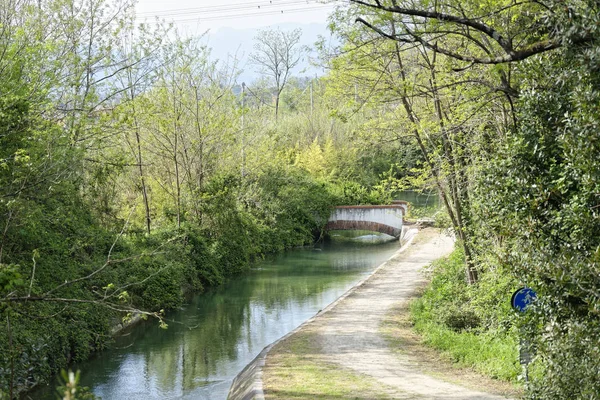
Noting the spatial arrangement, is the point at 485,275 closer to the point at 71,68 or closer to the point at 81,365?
the point at 81,365

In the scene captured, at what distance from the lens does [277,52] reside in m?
65.2

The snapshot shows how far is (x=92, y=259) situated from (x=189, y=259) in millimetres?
5990

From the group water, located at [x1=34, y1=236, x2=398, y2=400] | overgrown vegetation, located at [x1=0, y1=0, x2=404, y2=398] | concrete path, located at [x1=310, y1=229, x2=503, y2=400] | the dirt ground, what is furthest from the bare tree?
the dirt ground

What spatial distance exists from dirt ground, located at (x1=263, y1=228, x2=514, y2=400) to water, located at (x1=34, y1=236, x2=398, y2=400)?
167cm

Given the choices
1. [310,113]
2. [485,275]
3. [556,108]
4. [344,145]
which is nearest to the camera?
[556,108]

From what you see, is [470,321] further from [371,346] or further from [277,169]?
[277,169]

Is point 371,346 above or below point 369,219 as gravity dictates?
below

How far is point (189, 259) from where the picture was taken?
79.8 feet

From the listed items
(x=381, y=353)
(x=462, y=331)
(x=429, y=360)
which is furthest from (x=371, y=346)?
(x=462, y=331)

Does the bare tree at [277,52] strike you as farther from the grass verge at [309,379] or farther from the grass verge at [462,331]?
Answer: the grass verge at [309,379]

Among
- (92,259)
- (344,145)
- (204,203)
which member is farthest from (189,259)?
(344,145)

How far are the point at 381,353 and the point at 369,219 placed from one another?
2488 cm

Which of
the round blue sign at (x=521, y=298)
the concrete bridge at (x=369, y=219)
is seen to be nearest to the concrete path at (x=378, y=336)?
the round blue sign at (x=521, y=298)

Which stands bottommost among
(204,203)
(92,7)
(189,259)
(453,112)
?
(189,259)
